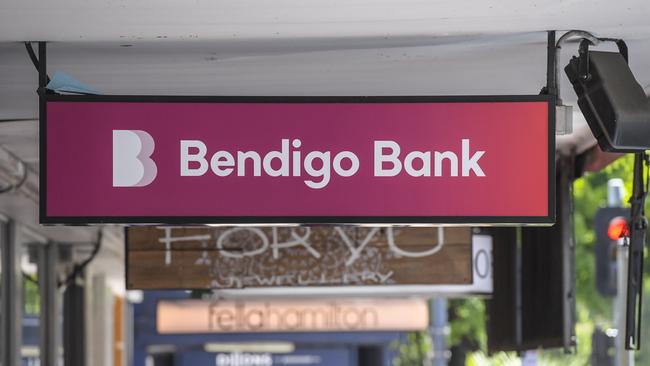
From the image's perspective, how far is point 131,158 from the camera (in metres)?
5.46

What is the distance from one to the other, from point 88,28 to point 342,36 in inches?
39.4

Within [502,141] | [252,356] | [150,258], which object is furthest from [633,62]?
[252,356]

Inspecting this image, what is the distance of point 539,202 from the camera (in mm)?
5457

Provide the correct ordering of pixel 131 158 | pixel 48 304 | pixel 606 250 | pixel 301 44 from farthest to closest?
pixel 48 304 < pixel 606 250 < pixel 301 44 < pixel 131 158

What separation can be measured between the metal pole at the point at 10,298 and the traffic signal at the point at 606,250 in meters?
4.44

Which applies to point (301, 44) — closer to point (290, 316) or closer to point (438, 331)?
point (290, 316)

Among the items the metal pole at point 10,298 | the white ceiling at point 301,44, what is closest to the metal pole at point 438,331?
the metal pole at point 10,298

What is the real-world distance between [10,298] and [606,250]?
469cm

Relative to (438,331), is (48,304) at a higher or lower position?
higher

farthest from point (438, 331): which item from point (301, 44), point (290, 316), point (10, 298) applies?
point (301, 44)

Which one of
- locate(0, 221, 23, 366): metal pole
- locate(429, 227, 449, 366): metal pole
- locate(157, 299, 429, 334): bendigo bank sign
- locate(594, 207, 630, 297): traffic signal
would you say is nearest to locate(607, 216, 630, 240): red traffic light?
locate(594, 207, 630, 297): traffic signal

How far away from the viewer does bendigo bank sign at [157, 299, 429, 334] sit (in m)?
13.4

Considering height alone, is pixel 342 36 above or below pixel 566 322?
above

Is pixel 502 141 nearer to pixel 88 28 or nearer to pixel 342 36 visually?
pixel 342 36
